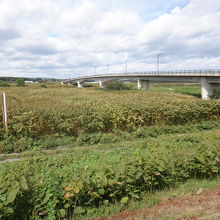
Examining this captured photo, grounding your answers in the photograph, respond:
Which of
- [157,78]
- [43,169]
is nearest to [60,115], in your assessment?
[43,169]

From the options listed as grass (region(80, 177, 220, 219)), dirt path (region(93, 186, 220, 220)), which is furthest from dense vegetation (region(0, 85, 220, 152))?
dirt path (region(93, 186, 220, 220))

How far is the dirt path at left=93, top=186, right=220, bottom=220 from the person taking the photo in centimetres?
346

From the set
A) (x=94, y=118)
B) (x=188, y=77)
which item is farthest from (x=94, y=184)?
(x=188, y=77)

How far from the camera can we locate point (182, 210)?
3.68 meters

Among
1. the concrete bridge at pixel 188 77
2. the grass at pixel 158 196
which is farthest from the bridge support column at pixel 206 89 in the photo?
the grass at pixel 158 196

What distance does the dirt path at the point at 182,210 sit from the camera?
3465mm

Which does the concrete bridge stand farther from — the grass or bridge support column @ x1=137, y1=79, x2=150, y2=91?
the grass

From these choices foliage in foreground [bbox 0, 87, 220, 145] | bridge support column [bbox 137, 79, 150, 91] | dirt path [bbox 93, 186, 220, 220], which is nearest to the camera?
dirt path [bbox 93, 186, 220, 220]

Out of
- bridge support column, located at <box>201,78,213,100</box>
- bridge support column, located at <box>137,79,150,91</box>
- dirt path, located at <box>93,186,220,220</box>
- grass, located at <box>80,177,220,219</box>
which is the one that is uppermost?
bridge support column, located at <box>137,79,150,91</box>

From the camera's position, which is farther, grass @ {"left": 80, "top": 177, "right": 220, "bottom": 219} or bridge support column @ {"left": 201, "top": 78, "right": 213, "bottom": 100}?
bridge support column @ {"left": 201, "top": 78, "right": 213, "bottom": 100}

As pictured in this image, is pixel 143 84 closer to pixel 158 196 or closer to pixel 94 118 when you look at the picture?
pixel 94 118

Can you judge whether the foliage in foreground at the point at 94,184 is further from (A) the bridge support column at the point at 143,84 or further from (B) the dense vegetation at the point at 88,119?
(A) the bridge support column at the point at 143,84

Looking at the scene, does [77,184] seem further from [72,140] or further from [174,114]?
[174,114]

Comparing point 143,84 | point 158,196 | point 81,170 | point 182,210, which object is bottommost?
point 158,196
